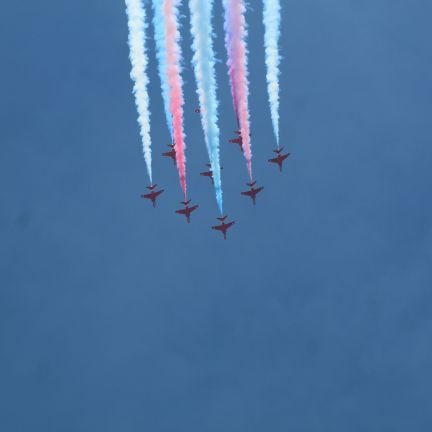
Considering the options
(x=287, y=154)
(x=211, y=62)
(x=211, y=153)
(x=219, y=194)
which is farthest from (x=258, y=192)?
(x=211, y=62)

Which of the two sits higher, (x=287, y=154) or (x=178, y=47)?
(x=287, y=154)

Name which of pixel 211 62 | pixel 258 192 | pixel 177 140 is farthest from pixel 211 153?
pixel 258 192

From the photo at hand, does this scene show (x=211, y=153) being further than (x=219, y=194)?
No

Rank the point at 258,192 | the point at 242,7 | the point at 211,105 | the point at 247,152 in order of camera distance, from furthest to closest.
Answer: the point at 258,192 → the point at 247,152 → the point at 211,105 → the point at 242,7

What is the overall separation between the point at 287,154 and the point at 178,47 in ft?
68.9

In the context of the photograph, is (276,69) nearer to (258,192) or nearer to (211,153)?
(211,153)

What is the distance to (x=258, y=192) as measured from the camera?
2869 inches

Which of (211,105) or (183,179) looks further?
(183,179)

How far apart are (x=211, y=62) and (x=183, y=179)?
9945mm

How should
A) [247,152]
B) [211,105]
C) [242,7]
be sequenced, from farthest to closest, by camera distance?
[247,152] → [211,105] → [242,7]

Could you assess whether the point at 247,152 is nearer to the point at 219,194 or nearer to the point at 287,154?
the point at 219,194

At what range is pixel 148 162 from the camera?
192ft

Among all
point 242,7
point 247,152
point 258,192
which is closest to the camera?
point 242,7

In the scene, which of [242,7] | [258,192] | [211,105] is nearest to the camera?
→ [242,7]
